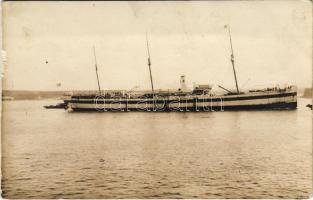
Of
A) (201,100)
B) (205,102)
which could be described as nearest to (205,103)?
(205,102)

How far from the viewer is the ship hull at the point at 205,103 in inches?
1655

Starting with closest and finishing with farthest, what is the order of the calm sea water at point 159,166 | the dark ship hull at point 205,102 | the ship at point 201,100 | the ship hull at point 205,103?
the calm sea water at point 159,166, the ship at point 201,100, the dark ship hull at point 205,102, the ship hull at point 205,103

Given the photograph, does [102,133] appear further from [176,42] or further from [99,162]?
Answer: [176,42]

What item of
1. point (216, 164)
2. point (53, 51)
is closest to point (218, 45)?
point (216, 164)

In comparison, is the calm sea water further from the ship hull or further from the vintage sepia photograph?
the ship hull

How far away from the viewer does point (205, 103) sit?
43375mm

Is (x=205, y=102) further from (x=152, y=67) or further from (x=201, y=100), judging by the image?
(x=152, y=67)

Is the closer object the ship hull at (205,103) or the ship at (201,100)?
the ship at (201,100)

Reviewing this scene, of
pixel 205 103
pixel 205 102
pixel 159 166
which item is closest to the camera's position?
pixel 159 166

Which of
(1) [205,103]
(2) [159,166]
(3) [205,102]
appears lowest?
(2) [159,166]

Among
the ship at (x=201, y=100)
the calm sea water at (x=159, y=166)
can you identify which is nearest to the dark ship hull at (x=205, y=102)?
the ship at (x=201, y=100)

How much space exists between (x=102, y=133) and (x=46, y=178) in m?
12.8

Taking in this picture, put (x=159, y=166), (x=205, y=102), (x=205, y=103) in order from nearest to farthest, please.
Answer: (x=159, y=166) < (x=205, y=102) < (x=205, y=103)

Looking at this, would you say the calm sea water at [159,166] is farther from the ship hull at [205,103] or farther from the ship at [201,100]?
the ship hull at [205,103]
